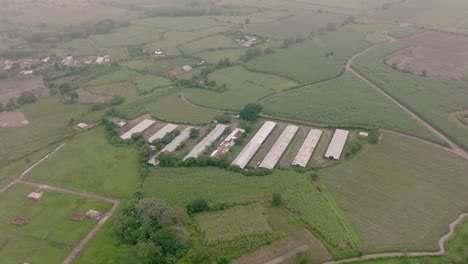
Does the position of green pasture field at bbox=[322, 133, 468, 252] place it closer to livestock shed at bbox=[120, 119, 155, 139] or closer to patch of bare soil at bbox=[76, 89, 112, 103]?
livestock shed at bbox=[120, 119, 155, 139]

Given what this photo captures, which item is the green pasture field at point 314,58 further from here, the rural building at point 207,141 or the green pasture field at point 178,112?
the rural building at point 207,141

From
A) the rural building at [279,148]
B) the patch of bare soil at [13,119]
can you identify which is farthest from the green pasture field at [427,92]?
the patch of bare soil at [13,119]

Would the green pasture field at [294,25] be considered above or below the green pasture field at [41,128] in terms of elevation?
above

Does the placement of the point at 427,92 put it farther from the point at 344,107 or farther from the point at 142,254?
the point at 142,254

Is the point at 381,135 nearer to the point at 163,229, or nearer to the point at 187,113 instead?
the point at 187,113

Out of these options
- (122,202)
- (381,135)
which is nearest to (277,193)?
(122,202)

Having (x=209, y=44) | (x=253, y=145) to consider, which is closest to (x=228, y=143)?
(x=253, y=145)
